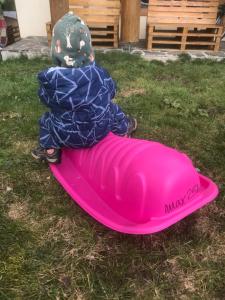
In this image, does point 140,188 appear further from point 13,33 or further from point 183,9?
point 13,33

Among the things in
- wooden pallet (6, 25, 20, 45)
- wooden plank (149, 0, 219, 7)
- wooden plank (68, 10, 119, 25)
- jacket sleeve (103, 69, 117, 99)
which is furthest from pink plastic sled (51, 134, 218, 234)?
wooden pallet (6, 25, 20, 45)

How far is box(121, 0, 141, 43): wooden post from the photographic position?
22.2ft

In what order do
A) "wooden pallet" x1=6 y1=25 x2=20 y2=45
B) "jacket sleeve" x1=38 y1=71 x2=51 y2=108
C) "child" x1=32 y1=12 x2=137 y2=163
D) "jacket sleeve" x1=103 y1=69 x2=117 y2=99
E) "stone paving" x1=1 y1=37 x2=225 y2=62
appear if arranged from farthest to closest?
"wooden pallet" x1=6 y1=25 x2=20 y2=45, "stone paving" x1=1 y1=37 x2=225 y2=62, "jacket sleeve" x1=103 y1=69 x2=117 y2=99, "jacket sleeve" x1=38 y1=71 x2=51 y2=108, "child" x1=32 y1=12 x2=137 y2=163

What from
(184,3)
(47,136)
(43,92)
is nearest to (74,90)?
(43,92)

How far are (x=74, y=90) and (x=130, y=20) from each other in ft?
15.1

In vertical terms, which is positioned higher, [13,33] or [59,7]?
[59,7]

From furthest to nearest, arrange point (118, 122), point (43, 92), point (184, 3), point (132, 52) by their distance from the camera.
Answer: point (132, 52)
point (184, 3)
point (118, 122)
point (43, 92)

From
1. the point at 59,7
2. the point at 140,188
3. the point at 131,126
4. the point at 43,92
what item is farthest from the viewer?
the point at 59,7

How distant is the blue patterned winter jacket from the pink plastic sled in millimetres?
198

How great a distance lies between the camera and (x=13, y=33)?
760cm

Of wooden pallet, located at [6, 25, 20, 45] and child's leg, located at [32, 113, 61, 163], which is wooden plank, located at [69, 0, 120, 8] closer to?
wooden pallet, located at [6, 25, 20, 45]

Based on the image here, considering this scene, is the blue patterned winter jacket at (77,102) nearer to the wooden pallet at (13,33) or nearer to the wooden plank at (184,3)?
the wooden plank at (184,3)

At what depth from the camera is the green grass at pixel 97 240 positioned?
2314 mm

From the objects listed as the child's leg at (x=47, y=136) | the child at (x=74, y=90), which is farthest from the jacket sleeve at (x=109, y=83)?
the child's leg at (x=47, y=136)
